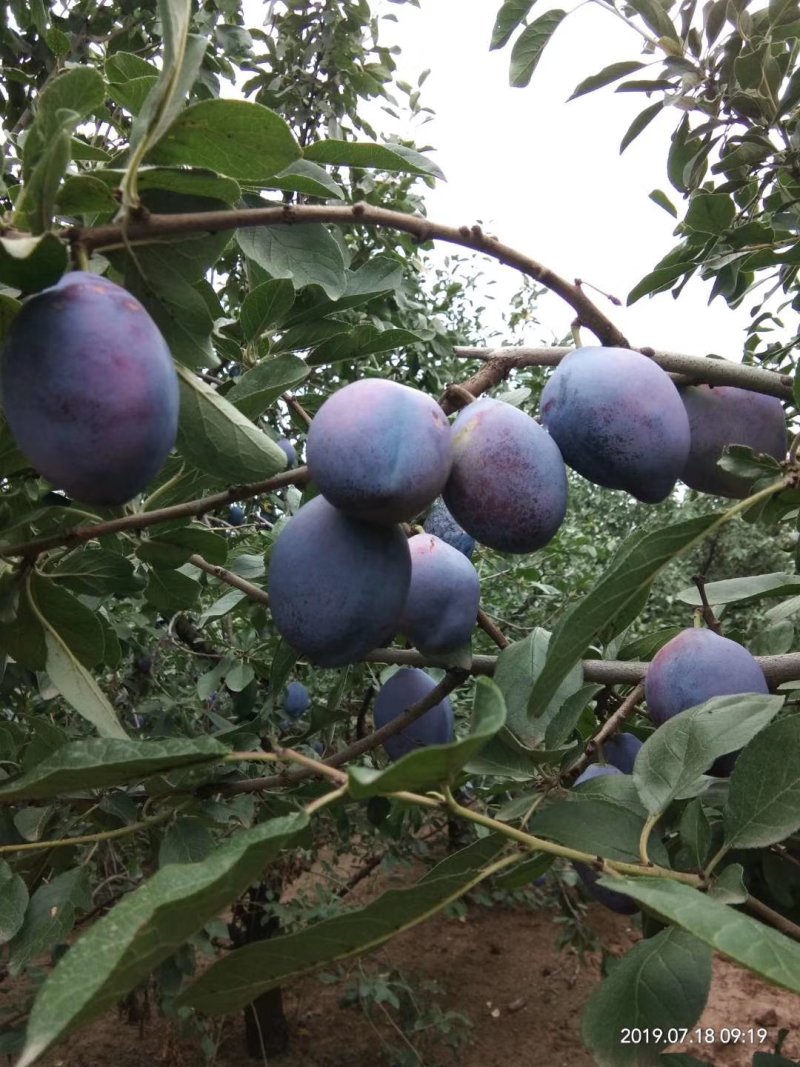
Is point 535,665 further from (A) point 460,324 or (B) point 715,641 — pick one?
(A) point 460,324

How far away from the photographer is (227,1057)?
10.6 ft

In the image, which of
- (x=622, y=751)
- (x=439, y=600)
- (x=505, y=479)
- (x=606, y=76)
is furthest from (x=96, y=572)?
(x=606, y=76)

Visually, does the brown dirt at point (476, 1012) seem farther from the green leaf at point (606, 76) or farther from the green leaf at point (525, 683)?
the green leaf at point (606, 76)

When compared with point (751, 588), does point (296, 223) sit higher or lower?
higher

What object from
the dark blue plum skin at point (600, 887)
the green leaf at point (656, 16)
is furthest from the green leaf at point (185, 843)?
the green leaf at point (656, 16)

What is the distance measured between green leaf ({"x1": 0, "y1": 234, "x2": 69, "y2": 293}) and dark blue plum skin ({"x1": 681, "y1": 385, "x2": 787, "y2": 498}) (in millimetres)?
575

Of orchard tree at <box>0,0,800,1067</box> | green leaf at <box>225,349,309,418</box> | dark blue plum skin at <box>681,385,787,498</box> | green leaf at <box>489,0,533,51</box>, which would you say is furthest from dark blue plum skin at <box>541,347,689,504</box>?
green leaf at <box>489,0,533,51</box>

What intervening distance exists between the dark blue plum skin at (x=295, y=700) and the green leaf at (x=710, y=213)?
1.51 metres

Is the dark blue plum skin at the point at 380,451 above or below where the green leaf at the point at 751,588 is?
above

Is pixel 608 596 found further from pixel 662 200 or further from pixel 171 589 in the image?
pixel 662 200

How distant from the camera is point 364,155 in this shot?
68 cm

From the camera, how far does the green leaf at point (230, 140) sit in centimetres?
53

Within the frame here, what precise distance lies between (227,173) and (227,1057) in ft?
11.3

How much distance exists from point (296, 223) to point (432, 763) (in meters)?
0.37
